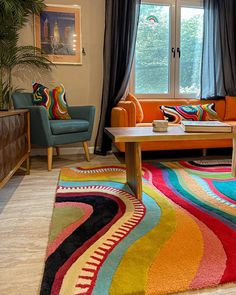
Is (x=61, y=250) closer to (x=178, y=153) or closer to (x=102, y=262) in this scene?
(x=102, y=262)

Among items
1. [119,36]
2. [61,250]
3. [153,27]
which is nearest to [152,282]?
[61,250]

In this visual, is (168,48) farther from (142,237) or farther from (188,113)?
(142,237)

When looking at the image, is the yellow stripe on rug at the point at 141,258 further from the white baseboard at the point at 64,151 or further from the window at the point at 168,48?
the window at the point at 168,48

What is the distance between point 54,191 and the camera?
2064 mm

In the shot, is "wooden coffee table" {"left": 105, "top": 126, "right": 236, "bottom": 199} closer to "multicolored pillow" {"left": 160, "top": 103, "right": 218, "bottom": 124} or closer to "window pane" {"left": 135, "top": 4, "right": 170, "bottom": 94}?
"multicolored pillow" {"left": 160, "top": 103, "right": 218, "bottom": 124}

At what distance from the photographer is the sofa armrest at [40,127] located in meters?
2.54

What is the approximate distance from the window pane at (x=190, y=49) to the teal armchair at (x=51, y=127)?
1.59 metres

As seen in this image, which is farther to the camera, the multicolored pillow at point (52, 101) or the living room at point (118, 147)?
the multicolored pillow at point (52, 101)

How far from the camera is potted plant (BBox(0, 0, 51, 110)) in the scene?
2.75m

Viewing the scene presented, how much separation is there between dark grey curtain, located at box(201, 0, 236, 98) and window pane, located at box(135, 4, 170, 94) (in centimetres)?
52

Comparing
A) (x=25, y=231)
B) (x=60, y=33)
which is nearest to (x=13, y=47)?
(x=60, y=33)

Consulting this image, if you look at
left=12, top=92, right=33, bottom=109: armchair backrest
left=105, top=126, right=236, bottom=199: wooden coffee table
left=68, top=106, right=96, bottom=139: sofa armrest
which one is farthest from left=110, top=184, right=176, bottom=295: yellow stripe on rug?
left=12, top=92, right=33, bottom=109: armchair backrest

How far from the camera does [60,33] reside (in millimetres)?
3279

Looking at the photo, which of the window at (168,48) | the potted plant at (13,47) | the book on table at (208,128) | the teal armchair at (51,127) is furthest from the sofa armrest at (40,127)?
the window at (168,48)
